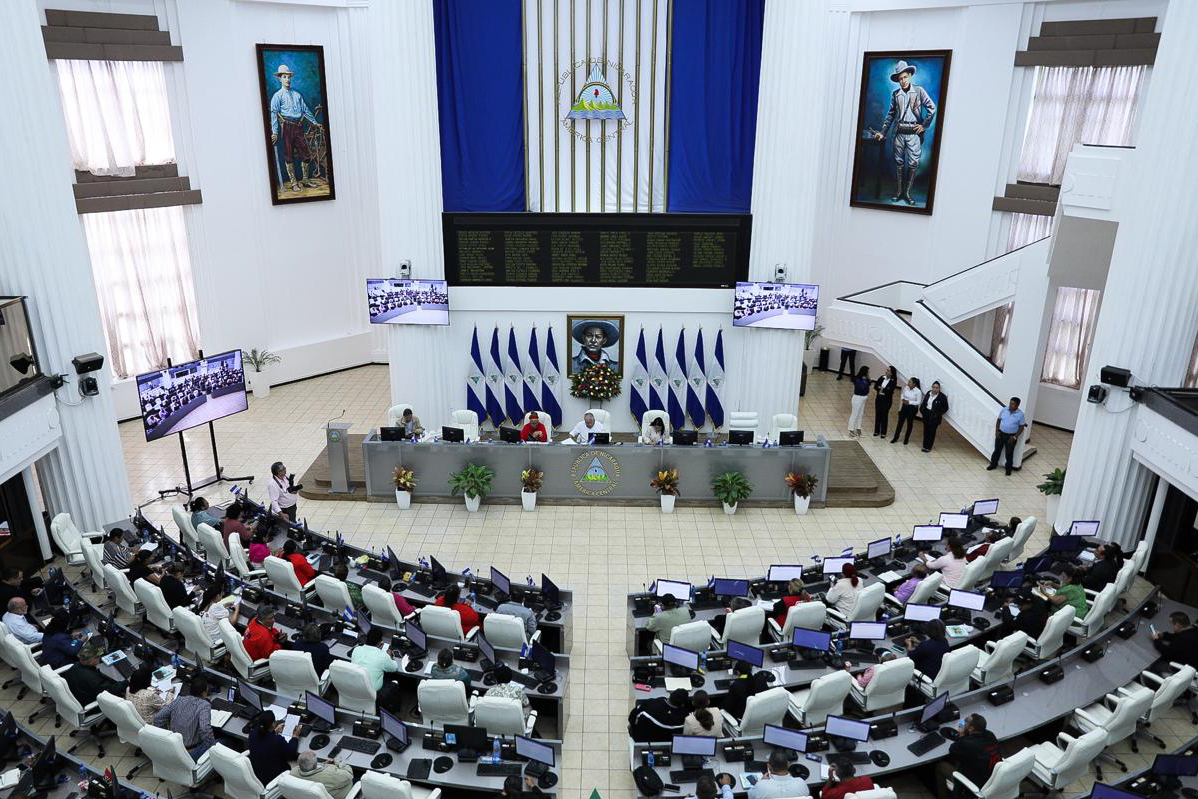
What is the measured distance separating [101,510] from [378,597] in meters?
6.06

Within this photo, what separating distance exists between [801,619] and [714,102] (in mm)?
10374

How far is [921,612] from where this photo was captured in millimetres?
10484

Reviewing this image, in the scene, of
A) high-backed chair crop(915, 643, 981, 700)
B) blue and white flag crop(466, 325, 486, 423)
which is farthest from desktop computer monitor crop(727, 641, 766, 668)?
blue and white flag crop(466, 325, 486, 423)

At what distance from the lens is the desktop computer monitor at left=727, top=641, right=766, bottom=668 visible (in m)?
9.58

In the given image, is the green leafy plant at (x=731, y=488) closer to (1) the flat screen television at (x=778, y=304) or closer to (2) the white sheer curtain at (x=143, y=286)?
(1) the flat screen television at (x=778, y=304)

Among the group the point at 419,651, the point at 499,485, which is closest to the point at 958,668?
the point at 419,651

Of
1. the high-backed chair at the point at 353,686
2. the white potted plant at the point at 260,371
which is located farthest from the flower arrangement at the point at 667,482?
the white potted plant at the point at 260,371

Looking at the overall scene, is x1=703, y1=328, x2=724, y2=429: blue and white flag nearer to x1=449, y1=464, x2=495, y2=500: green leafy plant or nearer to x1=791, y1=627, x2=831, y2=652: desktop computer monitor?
x1=449, y1=464, x2=495, y2=500: green leafy plant

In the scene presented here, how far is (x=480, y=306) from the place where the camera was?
57.9ft

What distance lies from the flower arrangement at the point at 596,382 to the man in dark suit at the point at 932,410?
628 centimetres

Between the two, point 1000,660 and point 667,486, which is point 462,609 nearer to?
point 667,486

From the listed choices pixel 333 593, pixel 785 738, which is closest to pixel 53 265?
pixel 333 593

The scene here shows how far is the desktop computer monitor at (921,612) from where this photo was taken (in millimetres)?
10436

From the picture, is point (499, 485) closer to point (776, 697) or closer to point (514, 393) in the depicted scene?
point (514, 393)
